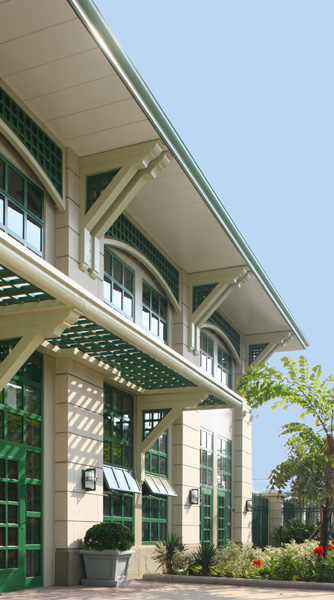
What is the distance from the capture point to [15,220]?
1324cm

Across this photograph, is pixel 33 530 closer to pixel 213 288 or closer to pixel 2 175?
pixel 2 175

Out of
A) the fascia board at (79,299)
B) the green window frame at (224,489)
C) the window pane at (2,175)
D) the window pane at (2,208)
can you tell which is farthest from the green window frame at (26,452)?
Answer: the green window frame at (224,489)

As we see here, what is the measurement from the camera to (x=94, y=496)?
15727 mm

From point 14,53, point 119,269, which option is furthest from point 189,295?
point 14,53

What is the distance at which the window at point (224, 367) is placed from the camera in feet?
85.6

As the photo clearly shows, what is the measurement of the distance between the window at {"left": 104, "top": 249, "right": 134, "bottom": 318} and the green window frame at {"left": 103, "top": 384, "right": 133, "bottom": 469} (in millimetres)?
2050

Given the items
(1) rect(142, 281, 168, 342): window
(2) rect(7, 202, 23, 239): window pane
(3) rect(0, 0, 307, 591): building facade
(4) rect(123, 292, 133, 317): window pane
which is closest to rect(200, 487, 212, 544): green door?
(3) rect(0, 0, 307, 591): building facade

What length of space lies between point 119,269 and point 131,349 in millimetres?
3418

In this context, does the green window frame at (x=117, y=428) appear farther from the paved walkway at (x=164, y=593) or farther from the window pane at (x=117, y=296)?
the paved walkway at (x=164, y=593)

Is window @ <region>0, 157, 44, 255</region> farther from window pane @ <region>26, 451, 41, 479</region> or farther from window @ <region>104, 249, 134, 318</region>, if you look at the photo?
window pane @ <region>26, 451, 41, 479</region>

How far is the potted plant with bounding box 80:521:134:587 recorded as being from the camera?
14664mm

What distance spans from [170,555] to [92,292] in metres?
7.23

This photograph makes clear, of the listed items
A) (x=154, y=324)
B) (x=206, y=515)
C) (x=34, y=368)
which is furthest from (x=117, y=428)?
(x=206, y=515)

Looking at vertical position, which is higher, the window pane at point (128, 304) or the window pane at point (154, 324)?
the window pane at point (128, 304)
